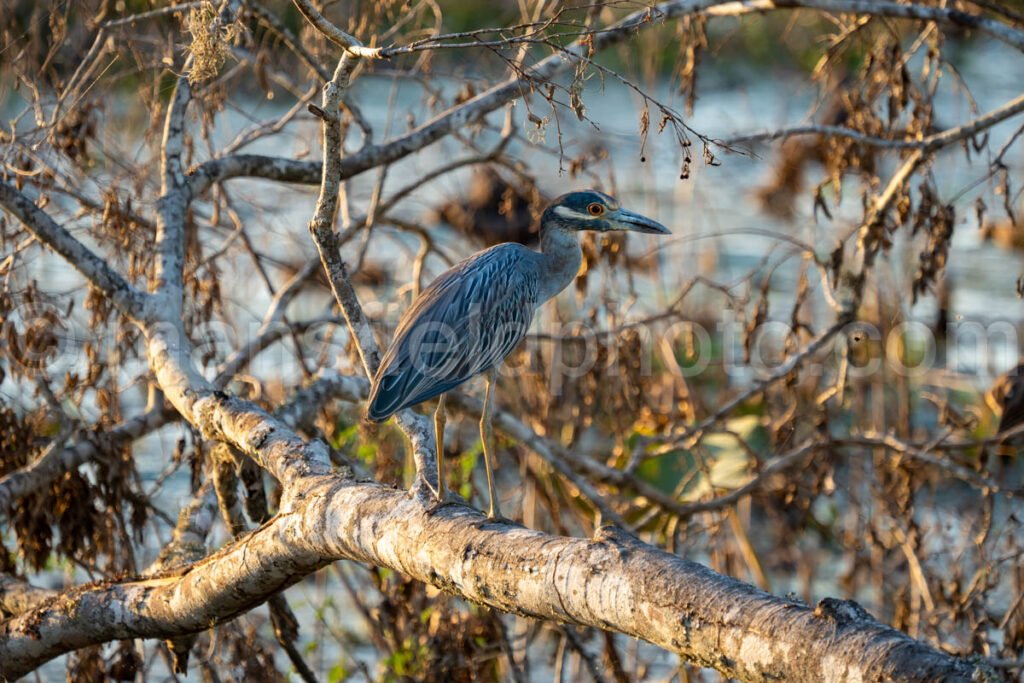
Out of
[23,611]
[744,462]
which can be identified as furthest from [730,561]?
[23,611]

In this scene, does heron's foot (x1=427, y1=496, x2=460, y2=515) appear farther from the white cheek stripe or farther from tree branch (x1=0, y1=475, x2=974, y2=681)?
the white cheek stripe

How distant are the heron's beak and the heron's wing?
1.23 feet

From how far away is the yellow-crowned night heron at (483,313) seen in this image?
354 cm

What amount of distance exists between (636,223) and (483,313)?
737 mm

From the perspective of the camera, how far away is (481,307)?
3854mm

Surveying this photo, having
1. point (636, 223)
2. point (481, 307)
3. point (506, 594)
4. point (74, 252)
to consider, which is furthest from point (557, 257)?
point (506, 594)

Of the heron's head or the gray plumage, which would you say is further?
the heron's head

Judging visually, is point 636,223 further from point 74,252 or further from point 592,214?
point 74,252

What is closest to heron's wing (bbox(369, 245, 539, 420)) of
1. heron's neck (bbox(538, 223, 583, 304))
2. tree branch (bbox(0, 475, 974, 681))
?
heron's neck (bbox(538, 223, 583, 304))

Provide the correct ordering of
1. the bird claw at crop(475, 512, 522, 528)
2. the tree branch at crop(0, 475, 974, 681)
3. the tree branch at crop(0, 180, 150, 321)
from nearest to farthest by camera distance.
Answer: the tree branch at crop(0, 475, 974, 681) → the bird claw at crop(475, 512, 522, 528) → the tree branch at crop(0, 180, 150, 321)

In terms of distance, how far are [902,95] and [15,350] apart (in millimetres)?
3933

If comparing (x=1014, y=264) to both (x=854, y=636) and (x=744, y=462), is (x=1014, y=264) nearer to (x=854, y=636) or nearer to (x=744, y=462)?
(x=744, y=462)

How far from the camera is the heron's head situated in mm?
4215

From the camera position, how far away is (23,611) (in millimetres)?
4211
